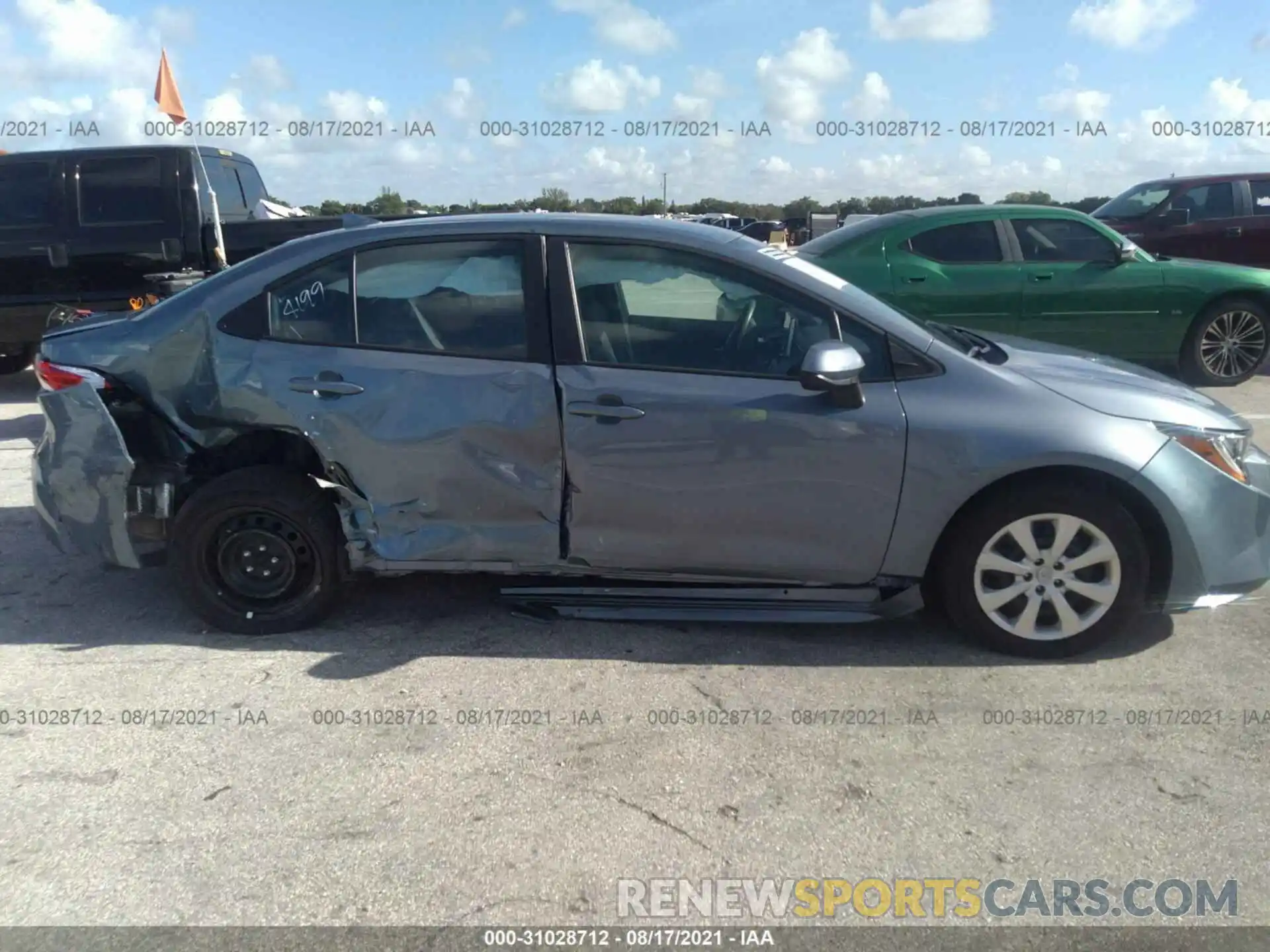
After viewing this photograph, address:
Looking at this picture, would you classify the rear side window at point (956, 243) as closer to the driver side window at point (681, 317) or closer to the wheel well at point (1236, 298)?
the wheel well at point (1236, 298)

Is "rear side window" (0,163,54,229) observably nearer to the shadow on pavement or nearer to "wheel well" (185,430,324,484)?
the shadow on pavement

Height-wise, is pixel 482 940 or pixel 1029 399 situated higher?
pixel 1029 399

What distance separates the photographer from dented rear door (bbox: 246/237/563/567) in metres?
3.88

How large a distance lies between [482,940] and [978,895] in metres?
1.30

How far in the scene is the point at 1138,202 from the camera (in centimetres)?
1116

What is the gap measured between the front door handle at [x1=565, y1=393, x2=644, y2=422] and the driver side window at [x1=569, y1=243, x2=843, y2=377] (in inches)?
6.3

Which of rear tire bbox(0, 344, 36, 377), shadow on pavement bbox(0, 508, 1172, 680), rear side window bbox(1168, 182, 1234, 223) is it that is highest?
rear side window bbox(1168, 182, 1234, 223)

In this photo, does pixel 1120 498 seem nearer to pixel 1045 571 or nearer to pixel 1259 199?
pixel 1045 571

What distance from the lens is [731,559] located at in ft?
12.8

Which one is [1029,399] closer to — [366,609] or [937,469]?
[937,469]

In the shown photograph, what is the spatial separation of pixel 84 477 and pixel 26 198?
585 centimetres

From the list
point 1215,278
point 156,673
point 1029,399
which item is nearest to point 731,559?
point 1029,399

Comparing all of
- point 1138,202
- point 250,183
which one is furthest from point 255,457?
point 1138,202

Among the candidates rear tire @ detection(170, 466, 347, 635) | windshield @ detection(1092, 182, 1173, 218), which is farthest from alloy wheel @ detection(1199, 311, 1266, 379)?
rear tire @ detection(170, 466, 347, 635)
